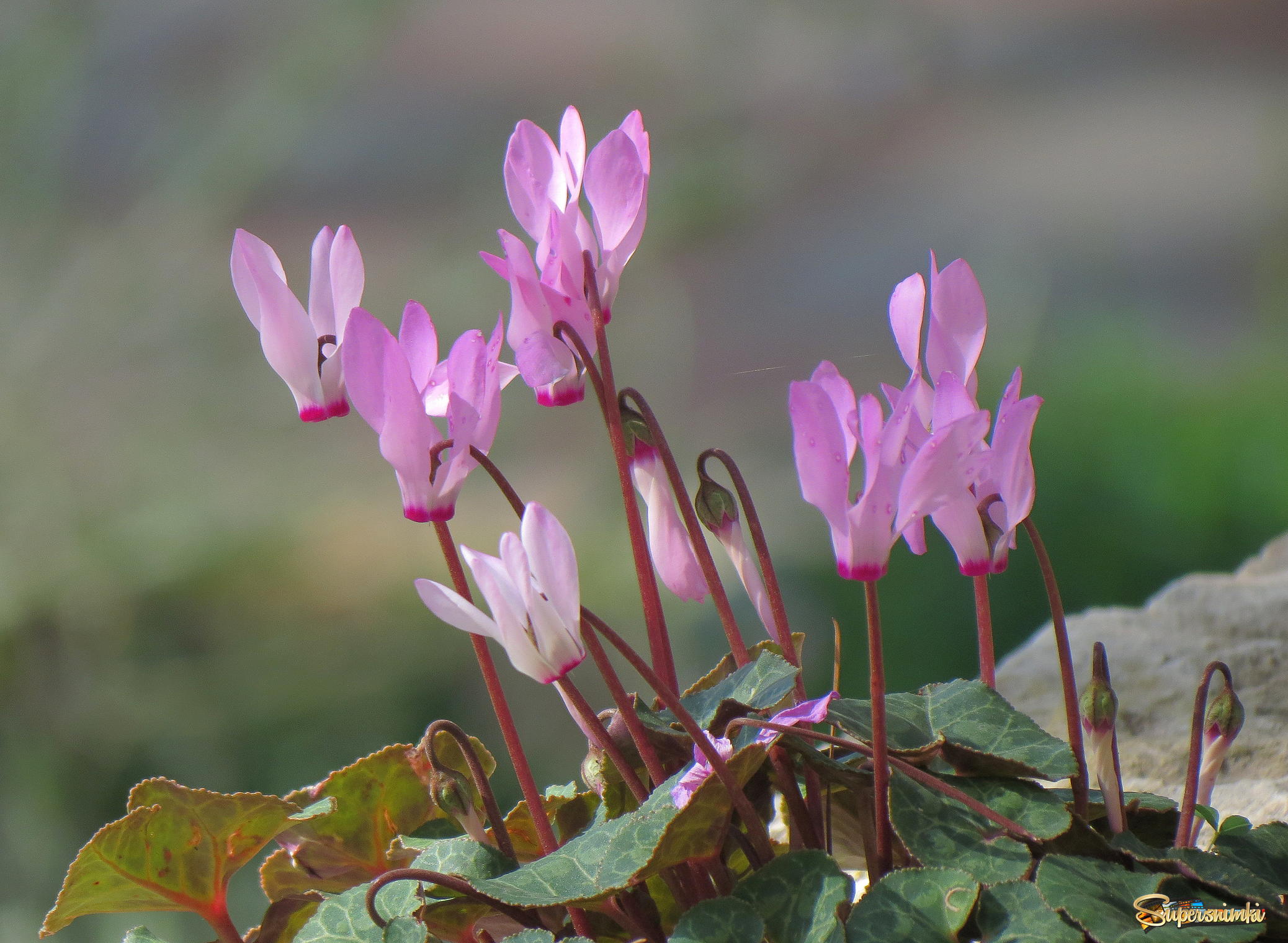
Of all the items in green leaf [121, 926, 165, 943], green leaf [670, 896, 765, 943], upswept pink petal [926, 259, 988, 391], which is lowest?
green leaf [121, 926, 165, 943]

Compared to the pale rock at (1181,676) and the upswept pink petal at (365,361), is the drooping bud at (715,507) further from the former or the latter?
the pale rock at (1181,676)

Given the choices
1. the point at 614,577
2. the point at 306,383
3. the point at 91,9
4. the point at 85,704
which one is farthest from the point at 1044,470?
the point at 91,9

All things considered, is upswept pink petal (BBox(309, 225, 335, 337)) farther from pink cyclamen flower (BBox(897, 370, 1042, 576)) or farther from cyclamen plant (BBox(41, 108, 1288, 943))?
pink cyclamen flower (BBox(897, 370, 1042, 576))

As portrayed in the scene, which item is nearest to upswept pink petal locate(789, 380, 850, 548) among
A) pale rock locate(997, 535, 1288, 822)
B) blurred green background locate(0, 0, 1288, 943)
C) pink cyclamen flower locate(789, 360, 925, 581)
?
pink cyclamen flower locate(789, 360, 925, 581)

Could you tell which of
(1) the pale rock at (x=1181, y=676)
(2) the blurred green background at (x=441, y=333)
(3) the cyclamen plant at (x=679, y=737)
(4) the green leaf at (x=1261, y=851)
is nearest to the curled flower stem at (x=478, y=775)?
(3) the cyclamen plant at (x=679, y=737)

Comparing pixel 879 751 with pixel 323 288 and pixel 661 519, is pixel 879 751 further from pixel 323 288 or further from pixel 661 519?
pixel 323 288

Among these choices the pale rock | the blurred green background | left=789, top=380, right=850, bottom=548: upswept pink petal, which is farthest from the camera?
the blurred green background

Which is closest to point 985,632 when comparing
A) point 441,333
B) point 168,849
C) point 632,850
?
point 632,850
